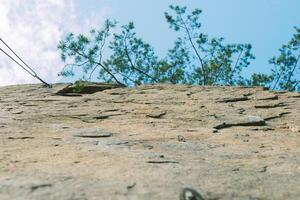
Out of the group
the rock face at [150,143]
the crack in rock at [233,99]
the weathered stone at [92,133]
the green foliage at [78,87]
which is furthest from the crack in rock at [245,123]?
the green foliage at [78,87]

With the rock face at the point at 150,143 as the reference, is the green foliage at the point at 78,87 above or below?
above

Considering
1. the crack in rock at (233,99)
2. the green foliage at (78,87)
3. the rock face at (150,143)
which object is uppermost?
the green foliage at (78,87)

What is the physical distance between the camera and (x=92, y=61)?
16.6 metres

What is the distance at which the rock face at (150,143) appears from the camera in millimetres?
3973

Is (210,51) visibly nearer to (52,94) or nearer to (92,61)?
(92,61)

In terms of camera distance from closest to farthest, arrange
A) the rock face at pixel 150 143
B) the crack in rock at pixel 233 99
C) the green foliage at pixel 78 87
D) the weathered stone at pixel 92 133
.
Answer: the rock face at pixel 150 143, the weathered stone at pixel 92 133, the crack in rock at pixel 233 99, the green foliage at pixel 78 87

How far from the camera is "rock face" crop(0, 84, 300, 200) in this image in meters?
3.97

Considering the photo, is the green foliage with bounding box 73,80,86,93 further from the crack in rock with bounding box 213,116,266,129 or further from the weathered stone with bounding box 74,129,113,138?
the crack in rock with bounding box 213,116,266,129

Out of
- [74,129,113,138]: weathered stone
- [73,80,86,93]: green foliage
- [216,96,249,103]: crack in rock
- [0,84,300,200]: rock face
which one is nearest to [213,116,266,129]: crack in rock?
[0,84,300,200]: rock face

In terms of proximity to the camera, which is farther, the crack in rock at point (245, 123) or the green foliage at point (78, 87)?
the green foliage at point (78, 87)

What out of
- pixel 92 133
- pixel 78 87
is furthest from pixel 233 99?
pixel 92 133

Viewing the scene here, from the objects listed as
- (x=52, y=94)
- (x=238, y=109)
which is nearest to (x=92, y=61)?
(x=52, y=94)

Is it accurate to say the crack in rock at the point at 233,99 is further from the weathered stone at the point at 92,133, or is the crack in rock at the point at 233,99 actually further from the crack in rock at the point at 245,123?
the weathered stone at the point at 92,133

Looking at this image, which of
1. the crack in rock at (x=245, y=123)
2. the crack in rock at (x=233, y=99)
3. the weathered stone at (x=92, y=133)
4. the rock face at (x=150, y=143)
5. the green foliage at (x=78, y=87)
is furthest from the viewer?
the green foliage at (x=78, y=87)
